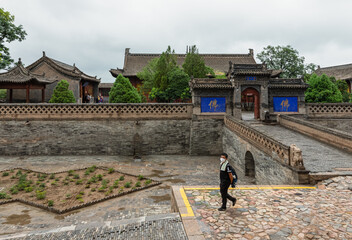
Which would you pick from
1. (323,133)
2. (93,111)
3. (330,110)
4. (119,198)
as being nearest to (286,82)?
(330,110)

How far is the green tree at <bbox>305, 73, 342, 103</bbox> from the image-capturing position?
1991 centimetres

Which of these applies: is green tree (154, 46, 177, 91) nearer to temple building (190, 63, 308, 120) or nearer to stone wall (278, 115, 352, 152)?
temple building (190, 63, 308, 120)

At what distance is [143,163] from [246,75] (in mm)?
10233

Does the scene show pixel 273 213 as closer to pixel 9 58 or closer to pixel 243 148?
pixel 243 148

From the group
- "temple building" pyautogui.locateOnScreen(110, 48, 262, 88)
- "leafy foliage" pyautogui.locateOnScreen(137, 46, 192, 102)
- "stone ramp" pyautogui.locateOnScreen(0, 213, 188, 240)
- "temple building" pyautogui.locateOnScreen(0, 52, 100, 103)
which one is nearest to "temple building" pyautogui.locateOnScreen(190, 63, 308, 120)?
"leafy foliage" pyautogui.locateOnScreen(137, 46, 192, 102)

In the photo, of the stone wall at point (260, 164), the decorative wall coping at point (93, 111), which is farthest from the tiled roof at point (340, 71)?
the decorative wall coping at point (93, 111)

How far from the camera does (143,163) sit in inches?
578

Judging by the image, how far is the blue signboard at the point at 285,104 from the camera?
57.8 ft

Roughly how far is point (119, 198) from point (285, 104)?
573 inches

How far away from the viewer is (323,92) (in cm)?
1988

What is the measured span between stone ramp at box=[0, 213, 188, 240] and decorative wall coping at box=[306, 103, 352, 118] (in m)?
16.5

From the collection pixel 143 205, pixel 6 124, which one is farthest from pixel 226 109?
pixel 6 124

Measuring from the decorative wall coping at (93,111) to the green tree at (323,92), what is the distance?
11926 millimetres

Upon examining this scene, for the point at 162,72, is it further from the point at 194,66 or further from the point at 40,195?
the point at 40,195
